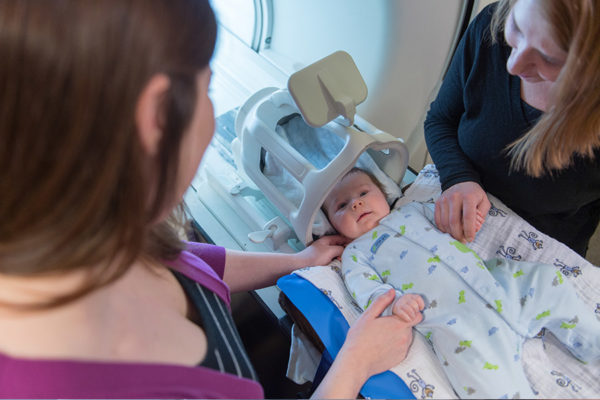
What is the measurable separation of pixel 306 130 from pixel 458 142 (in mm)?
408

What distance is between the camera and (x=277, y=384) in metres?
1.31

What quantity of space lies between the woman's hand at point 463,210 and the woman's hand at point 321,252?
0.26 m

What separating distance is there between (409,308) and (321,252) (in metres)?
0.29

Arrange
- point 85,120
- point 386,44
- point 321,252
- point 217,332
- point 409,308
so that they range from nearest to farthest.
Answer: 1. point 85,120
2. point 217,332
3. point 409,308
4. point 321,252
5. point 386,44

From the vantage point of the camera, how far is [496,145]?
37.8 inches

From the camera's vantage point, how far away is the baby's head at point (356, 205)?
1115 millimetres

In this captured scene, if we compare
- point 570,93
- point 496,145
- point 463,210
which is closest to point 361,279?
point 463,210

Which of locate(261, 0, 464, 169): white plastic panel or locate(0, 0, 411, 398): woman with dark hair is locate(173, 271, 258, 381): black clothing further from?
locate(261, 0, 464, 169): white plastic panel

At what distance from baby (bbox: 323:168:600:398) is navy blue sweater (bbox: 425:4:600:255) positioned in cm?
16

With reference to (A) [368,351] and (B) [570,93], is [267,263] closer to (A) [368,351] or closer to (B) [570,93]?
(A) [368,351]

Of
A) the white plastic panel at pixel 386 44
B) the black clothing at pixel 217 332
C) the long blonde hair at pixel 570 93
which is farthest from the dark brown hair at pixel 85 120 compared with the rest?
the white plastic panel at pixel 386 44

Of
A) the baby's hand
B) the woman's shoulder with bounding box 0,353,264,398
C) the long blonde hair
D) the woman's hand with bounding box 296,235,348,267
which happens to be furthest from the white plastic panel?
the woman's shoulder with bounding box 0,353,264,398

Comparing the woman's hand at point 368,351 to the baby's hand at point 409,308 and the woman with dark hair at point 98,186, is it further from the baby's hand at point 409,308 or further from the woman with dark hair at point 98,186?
the woman with dark hair at point 98,186

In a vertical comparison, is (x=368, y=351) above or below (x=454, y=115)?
below
